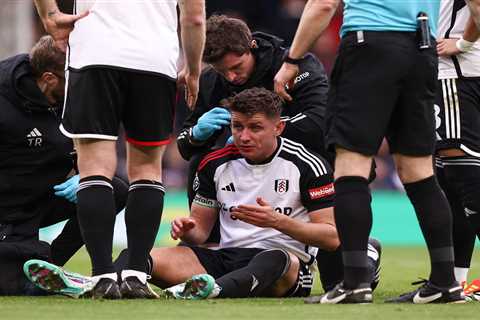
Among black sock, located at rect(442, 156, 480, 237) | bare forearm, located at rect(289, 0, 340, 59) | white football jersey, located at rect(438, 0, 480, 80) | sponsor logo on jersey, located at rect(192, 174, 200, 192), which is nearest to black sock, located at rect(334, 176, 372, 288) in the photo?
bare forearm, located at rect(289, 0, 340, 59)

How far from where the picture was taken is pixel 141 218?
5535 millimetres

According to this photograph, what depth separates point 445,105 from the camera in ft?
19.8

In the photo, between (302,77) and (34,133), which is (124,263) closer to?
(34,133)

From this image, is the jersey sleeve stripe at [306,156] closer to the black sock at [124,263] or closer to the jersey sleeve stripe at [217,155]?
the jersey sleeve stripe at [217,155]

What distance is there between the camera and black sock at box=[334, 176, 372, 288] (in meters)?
5.09

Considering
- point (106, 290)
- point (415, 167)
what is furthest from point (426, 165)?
point (106, 290)

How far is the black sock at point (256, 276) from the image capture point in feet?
18.7

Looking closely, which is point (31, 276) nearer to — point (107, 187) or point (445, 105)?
point (107, 187)

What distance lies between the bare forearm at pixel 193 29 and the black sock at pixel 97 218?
74cm

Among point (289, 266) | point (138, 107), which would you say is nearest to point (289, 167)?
point (289, 266)

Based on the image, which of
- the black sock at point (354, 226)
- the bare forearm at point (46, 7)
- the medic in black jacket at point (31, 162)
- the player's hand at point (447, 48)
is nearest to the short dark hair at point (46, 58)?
the medic in black jacket at point (31, 162)

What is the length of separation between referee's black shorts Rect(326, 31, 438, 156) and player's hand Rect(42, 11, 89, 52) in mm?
1227

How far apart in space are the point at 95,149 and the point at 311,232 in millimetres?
1182

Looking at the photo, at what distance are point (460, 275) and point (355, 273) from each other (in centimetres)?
142
